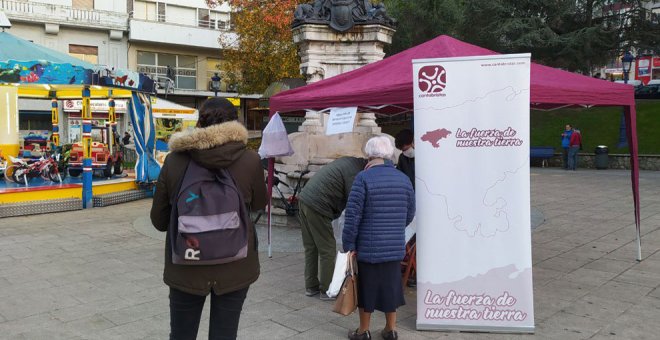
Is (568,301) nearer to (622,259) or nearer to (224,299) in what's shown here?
(622,259)

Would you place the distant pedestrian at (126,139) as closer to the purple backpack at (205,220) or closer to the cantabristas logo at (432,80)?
the cantabristas logo at (432,80)

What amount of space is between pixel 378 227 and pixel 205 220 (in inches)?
63.7

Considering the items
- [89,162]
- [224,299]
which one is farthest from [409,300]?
[89,162]

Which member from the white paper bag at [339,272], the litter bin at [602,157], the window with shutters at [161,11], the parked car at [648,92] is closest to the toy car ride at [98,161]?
the white paper bag at [339,272]

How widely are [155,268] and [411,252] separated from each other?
3211 millimetres

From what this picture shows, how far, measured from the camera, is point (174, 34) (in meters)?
33.2

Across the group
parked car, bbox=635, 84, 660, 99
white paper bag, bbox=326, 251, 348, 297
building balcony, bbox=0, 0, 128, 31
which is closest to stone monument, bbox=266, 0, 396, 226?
white paper bag, bbox=326, 251, 348, 297

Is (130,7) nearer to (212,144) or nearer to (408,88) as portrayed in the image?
(408,88)

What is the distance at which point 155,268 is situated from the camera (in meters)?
6.51

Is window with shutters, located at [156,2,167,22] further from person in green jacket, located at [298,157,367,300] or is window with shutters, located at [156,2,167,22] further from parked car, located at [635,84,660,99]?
person in green jacket, located at [298,157,367,300]

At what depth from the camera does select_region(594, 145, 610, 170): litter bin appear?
20.2m

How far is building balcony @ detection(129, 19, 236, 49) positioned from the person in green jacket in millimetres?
27699

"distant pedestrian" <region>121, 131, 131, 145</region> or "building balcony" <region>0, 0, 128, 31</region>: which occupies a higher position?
"building balcony" <region>0, 0, 128, 31</region>

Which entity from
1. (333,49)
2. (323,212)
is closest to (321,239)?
(323,212)
